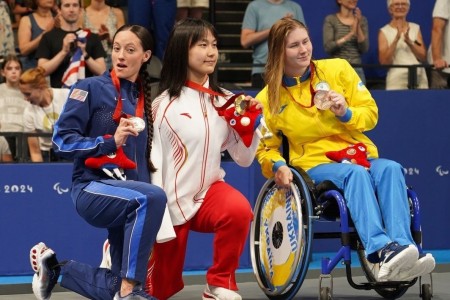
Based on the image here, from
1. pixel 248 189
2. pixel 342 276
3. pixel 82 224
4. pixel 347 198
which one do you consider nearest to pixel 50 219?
pixel 82 224

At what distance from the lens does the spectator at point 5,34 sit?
8820 millimetres

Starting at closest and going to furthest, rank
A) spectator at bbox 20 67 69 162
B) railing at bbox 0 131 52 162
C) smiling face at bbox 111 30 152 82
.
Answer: smiling face at bbox 111 30 152 82 < railing at bbox 0 131 52 162 < spectator at bbox 20 67 69 162

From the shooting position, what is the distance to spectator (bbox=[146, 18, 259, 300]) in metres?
6.07

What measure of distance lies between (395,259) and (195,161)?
44.6 inches

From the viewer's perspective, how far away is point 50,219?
786 centimetres

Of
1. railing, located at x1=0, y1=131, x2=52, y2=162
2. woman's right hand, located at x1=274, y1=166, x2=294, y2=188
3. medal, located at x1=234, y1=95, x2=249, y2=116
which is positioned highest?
medal, located at x1=234, y1=95, x2=249, y2=116

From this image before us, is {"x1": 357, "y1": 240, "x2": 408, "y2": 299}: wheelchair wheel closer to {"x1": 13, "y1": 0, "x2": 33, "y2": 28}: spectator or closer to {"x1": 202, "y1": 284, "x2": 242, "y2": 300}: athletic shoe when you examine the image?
{"x1": 202, "y1": 284, "x2": 242, "y2": 300}: athletic shoe

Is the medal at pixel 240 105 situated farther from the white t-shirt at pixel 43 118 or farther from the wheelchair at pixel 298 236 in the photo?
the white t-shirt at pixel 43 118

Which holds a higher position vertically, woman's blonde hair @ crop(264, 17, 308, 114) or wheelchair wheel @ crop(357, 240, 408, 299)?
woman's blonde hair @ crop(264, 17, 308, 114)

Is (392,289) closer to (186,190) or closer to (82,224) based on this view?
(186,190)

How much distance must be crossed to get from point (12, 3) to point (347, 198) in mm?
4114

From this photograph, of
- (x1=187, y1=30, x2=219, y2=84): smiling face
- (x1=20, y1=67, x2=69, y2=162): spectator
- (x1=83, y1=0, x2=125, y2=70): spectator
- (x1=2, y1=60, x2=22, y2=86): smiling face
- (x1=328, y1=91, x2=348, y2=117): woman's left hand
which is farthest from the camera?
(x1=83, y1=0, x2=125, y2=70): spectator

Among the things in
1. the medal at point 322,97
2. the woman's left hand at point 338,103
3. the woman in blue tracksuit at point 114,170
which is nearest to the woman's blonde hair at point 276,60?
the medal at point 322,97

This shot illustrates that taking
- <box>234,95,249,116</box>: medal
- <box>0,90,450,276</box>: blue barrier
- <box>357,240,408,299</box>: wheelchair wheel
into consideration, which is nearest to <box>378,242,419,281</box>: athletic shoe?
<box>357,240,408,299</box>: wheelchair wheel
